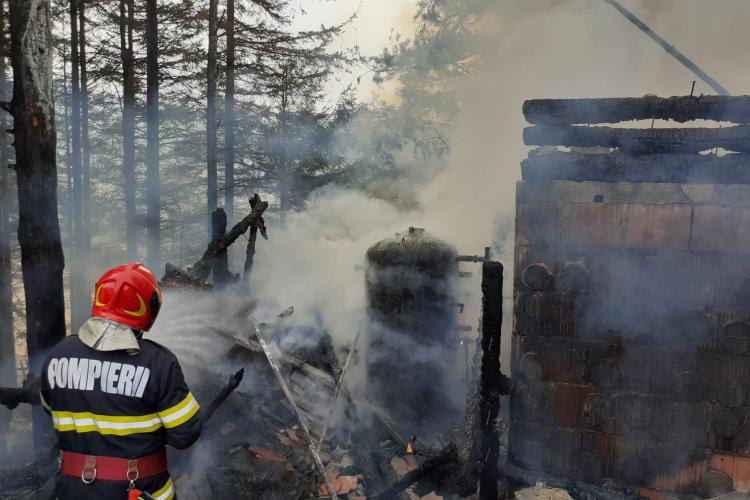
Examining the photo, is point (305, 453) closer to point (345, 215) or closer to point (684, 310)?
point (684, 310)

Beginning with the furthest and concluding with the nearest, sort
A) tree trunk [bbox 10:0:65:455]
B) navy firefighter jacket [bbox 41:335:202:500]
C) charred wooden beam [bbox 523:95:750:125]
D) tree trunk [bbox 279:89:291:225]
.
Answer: tree trunk [bbox 279:89:291:225] → tree trunk [bbox 10:0:65:455] → charred wooden beam [bbox 523:95:750:125] → navy firefighter jacket [bbox 41:335:202:500]

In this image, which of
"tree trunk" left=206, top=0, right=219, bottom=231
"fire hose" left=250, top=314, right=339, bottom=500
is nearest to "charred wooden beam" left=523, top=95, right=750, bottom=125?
"fire hose" left=250, top=314, right=339, bottom=500

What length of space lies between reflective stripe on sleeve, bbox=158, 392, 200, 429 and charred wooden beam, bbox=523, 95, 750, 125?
410cm

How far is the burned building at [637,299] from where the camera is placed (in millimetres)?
4707

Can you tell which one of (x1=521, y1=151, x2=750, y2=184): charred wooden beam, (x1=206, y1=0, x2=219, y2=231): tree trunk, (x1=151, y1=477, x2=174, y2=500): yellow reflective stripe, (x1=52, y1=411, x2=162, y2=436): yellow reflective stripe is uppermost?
(x1=206, y1=0, x2=219, y2=231): tree trunk

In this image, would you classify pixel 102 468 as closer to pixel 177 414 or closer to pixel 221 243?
pixel 177 414

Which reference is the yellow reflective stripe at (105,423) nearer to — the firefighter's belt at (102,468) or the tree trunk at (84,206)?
the firefighter's belt at (102,468)

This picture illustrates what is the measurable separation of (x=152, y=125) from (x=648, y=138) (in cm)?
1458

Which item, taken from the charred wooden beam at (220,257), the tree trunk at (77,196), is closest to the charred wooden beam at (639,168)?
the charred wooden beam at (220,257)

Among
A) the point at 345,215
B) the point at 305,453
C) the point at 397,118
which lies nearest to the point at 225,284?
the point at 305,453

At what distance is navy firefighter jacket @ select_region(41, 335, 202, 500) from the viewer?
2949 millimetres

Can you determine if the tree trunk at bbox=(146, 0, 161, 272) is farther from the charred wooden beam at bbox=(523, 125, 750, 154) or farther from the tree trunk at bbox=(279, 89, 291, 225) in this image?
the charred wooden beam at bbox=(523, 125, 750, 154)

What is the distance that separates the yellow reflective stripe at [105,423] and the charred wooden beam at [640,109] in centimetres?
432

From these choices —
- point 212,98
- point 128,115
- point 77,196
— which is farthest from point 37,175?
point 77,196
